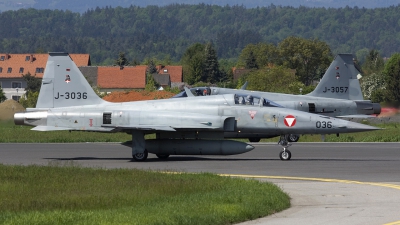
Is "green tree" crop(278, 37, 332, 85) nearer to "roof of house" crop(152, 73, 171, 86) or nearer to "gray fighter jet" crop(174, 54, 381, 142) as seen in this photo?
"roof of house" crop(152, 73, 171, 86)

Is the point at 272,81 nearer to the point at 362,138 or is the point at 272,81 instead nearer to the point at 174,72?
the point at 362,138

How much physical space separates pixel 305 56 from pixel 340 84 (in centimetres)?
8791

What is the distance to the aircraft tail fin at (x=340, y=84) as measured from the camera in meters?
37.4

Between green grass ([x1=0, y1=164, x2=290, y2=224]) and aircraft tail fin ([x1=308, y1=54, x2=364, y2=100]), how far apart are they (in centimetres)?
1995

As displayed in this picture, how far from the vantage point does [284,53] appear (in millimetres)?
127000

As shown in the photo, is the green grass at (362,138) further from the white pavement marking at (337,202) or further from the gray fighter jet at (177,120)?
the white pavement marking at (337,202)

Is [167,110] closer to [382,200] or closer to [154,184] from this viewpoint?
[154,184]

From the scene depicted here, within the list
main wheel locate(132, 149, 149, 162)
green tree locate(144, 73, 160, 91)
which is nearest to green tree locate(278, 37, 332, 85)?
green tree locate(144, 73, 160, 91)

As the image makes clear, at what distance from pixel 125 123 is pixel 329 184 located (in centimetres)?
866

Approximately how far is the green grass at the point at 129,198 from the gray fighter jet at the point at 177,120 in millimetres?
5099

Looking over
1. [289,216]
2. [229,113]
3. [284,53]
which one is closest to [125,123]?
[229,113]

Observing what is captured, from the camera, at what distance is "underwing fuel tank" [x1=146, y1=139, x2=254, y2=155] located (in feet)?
77.5

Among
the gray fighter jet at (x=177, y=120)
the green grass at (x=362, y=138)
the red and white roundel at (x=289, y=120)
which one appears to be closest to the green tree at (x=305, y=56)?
the green grass at (x=362, y=138)

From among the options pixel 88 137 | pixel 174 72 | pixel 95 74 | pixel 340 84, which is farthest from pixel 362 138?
pixel 174 72
